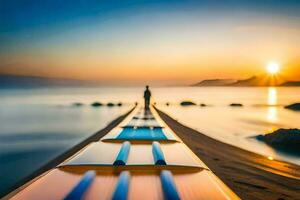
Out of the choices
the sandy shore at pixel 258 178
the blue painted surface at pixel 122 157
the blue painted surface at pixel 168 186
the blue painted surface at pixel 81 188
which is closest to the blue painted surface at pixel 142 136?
the blue painted surface at pixel 122 157

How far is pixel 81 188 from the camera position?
9.26 feet

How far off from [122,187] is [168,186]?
0.45m

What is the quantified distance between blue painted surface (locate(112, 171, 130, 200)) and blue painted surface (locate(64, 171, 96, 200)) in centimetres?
→ 30

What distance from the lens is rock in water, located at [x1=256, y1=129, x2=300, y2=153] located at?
14461mm

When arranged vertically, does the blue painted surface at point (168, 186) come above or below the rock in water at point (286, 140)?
above

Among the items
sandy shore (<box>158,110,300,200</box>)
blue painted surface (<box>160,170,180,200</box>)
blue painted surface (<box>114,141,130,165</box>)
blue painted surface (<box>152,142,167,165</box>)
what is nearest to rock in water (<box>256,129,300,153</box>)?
sandy shore (<box>158,110,300,200</box>)

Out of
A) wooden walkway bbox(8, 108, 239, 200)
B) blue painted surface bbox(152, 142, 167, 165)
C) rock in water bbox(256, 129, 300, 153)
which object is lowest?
rock in water bbox(256, 129, 300, 153)

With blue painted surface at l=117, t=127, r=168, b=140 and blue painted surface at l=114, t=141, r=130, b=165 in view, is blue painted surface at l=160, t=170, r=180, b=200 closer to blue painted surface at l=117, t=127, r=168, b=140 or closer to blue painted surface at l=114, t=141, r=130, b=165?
blue painted surface at l=114, t=141, r=130, b=165

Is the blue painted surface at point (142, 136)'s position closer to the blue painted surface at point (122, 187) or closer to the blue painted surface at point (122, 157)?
the blue painted surface at point (122, 157)

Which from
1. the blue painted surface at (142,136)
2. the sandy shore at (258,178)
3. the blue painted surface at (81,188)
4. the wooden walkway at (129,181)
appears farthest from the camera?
the sandy shore at (258,178)

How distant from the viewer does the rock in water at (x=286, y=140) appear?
47.4ft

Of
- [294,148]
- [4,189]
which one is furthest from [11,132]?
[294,148]

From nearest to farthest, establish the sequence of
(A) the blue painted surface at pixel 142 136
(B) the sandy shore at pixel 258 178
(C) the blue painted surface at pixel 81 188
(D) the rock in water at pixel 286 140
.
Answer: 1. (C) the blue painted surface at pixel 81 188
2. (A) the blue painted surface at pixel 142 136
3. (B) the sandy shore at pixel 258 178
4. (D) the rock in water at pixel 286 140

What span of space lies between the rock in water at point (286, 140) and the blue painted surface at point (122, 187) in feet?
42.5
